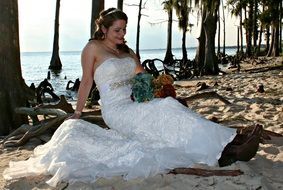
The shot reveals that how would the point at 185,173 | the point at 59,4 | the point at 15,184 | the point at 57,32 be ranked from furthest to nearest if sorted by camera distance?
the point at 57,32 → the point at 59,4 → the point at 15,184 → the point at 185,173

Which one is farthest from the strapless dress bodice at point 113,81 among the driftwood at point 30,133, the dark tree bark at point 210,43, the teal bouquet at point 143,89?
the dark tree bark at point 210,43

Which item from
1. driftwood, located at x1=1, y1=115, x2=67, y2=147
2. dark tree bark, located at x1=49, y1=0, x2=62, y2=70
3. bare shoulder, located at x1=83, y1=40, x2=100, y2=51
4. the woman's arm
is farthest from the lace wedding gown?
dark tree bark, located at x1=49, y1=0, x2=62, y2=70

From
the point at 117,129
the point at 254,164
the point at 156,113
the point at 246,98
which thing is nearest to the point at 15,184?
the point at 117,129

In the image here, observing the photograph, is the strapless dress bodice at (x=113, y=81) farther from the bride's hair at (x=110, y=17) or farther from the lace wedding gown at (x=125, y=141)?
the bride's hair at (x=110, y=17)

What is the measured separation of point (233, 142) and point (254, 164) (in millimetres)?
470

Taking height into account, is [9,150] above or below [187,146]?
below

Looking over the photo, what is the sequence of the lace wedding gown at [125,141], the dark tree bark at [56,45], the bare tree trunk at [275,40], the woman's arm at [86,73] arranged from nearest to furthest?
the lace wedding gown at [125,141]
the woman's arm at [86,73]
the bare tree trunk at [275,40]
the dark tree bark at [56,45]

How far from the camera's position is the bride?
4062 millimetres

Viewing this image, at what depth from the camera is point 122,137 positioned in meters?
4.54

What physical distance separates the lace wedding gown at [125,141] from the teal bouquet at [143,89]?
91 millimetres

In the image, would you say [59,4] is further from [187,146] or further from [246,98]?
[187,146]

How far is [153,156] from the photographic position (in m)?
4.12

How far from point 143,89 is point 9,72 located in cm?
387

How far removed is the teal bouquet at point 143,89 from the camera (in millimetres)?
4473
